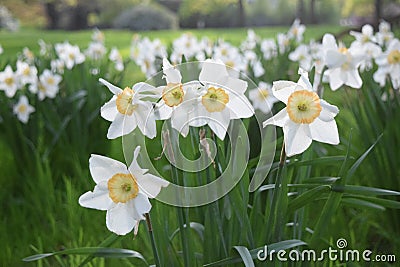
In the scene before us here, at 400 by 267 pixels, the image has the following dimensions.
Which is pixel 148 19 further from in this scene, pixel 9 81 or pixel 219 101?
pixel 219 101

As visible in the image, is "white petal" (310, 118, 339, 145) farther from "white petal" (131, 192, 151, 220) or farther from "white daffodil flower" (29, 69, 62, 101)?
"white daffodil flower" (29, 69, 62, 101)

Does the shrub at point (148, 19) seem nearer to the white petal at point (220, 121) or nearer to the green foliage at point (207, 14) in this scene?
the green foliage at point (207, 14)

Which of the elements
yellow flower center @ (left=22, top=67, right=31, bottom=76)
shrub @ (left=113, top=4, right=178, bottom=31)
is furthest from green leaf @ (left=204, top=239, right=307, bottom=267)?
shrub @ (left=113, top=4, right=178, bottom=31)

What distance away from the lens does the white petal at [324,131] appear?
0.71 meters

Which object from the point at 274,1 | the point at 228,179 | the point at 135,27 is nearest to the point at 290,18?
the point at 274,1

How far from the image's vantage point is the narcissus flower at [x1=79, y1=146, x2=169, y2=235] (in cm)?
70

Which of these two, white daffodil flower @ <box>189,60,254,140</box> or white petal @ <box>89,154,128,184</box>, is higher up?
white daffodil flower @ <box>189,60,254,140</box>

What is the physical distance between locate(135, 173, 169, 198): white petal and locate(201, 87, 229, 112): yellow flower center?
0.12 metres

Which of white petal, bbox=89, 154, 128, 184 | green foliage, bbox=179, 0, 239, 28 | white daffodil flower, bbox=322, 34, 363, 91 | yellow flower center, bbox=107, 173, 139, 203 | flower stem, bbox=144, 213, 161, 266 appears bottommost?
flower stem, bbox=144, 213, 161, 266

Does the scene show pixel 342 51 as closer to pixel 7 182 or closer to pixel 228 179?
pixel 228 179

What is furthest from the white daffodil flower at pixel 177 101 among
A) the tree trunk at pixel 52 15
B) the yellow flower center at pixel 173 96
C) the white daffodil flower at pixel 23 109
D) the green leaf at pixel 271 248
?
the tree trunk at pixel 52 15

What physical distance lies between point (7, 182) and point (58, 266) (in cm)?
65

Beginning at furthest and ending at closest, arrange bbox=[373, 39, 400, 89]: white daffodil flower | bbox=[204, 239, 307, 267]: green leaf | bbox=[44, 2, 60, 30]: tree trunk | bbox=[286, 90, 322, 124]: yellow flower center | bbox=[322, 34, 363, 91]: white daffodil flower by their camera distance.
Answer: bbox=[44, 2, 60, 30]: tree trunk → bbox=[373, 39, 400, 89]: white daffodil flower → bbox=[322, 34, 363, 91]: white daffodil flower → bbox=[204, 239, 307, 267]: green leaf → bbox=[286, 90, 322, 124]: yellow flower center

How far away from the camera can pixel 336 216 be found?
4.59 feet
